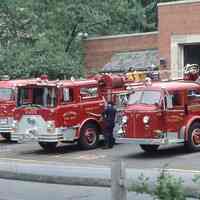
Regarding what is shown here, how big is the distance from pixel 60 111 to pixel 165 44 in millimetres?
15455

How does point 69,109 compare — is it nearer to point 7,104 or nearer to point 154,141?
point 154,141

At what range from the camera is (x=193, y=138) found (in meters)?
21.6

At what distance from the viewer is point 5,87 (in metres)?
27.9

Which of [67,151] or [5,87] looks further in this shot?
[5,87]

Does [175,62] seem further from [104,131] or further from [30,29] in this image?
[104,131]

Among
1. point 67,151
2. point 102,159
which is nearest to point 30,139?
point 67,151

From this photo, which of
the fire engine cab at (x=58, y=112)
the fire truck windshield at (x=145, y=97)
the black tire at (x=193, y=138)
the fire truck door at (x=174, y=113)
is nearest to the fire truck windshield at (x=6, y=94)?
the fire engine cab at (x=58, y=112)

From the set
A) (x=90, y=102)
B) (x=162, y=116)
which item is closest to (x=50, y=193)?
(x=162, y=116)

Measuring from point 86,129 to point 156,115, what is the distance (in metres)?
3.77

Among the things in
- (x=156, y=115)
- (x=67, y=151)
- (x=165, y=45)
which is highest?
(x=165, y=45)

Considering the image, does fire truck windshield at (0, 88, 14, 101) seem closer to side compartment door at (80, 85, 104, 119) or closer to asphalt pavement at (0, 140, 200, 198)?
asphalt pavement at (0, 140, 200, 198)

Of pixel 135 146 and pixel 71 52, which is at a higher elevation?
pixel 71 52

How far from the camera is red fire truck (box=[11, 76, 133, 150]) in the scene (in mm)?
23133

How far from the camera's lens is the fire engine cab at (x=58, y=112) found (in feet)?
75.9
